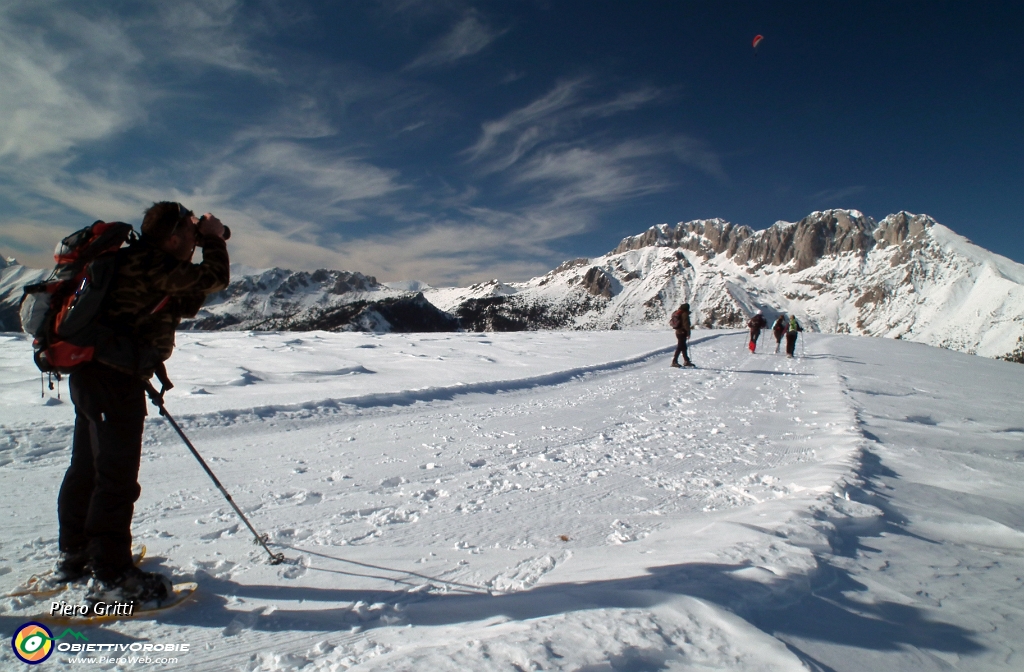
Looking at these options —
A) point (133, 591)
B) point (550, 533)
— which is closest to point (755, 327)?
point (550, 533)

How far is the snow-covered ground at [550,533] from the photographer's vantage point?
210 cm

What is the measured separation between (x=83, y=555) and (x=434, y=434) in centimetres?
381

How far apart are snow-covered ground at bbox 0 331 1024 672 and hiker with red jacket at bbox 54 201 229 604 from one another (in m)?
0.25

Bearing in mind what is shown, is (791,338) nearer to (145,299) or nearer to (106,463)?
(145,299)

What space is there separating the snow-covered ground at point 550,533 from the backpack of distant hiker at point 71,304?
4.38 feet

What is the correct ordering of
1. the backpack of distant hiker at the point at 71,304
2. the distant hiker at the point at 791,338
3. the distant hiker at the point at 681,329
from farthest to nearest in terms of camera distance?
the distant hiker at the point at 791,338
the distant hiker at the point at 681,329
the backpack of distant hiker at the point at 71,304

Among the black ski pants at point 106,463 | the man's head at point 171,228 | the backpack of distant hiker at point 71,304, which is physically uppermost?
the man's head at point 171,228

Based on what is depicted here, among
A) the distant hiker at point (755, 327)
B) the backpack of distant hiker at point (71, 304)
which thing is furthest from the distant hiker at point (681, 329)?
the backpack of distant hiker at point (71, 304)

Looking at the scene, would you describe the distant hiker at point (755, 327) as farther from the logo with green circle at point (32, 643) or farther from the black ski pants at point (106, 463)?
the logo with green circle at point (32, 643)

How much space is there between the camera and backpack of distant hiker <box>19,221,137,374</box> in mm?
2377

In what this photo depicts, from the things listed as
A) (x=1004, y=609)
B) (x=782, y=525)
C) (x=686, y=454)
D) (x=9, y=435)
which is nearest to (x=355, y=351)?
(x=9, y=435)

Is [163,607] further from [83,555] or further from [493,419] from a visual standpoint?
[493,419]

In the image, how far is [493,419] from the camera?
718cm

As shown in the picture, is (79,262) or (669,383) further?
(669,383)
